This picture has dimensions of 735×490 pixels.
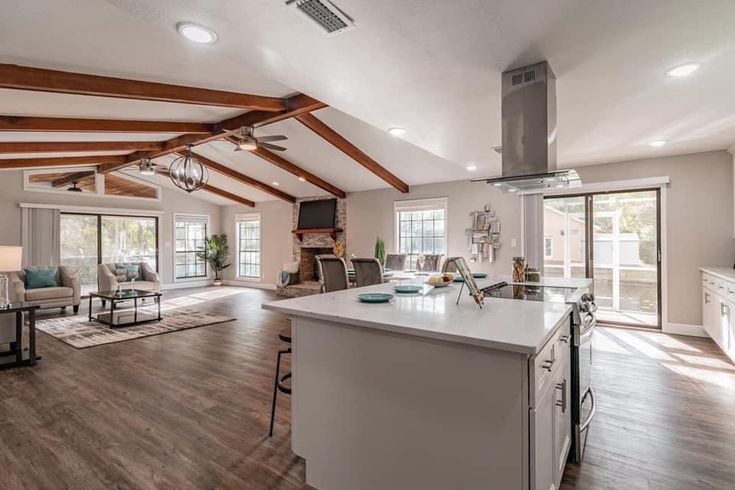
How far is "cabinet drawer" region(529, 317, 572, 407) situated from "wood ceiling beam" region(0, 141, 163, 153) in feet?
23.5

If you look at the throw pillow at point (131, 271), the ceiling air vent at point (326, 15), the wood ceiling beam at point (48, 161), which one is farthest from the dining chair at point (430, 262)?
the wood ceiling beam at point (48, 161)

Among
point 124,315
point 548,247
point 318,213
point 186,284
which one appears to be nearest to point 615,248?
point 548,247

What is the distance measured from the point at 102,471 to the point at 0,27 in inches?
111

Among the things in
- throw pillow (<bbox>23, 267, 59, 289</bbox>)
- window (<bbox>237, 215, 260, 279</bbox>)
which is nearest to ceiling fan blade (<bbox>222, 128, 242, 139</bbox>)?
throw pillow (<bbox>23, 267, 59, 289</bbox>)

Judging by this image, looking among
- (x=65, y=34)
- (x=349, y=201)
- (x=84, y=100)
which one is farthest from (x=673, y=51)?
(x=349, y=201)

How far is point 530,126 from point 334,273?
2.68 metres

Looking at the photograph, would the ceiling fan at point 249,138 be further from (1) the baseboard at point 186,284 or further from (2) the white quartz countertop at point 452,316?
(1) the baseboard at point 186,284

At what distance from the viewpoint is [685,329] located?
16.4 ft

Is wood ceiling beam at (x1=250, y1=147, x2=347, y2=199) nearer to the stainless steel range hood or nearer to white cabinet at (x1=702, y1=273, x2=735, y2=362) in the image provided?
the stainless steel range hood

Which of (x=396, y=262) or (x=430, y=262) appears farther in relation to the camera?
(x=396, y=262)

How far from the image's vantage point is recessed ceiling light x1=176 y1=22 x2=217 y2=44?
197 cm

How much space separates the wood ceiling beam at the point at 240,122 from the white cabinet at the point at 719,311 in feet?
16.2

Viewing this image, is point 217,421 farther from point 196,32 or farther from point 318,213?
point 318,213

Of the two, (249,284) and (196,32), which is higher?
(196,32)
